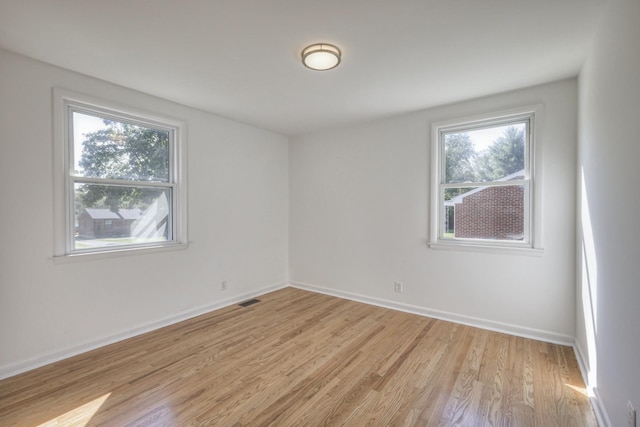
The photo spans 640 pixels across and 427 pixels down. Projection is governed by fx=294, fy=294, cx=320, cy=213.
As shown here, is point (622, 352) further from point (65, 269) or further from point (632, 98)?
point (65, 269)

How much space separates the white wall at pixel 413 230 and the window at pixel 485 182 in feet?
0.40

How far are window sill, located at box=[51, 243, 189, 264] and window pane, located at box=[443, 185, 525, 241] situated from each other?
3175mm

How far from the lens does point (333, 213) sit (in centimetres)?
442

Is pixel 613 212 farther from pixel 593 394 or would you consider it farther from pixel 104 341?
pixel 104 341

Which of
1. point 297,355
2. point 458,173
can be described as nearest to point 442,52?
point 458,173

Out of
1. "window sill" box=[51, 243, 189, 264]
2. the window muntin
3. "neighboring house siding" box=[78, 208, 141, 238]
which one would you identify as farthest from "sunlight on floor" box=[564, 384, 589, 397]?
"neighboring house siding" box=[78, 208, 141, 238]

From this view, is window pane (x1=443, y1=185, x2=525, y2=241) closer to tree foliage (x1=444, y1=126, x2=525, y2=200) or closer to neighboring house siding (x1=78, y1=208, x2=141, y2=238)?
tree foliage (x1=444, y1=126, x2=525, y2=200)

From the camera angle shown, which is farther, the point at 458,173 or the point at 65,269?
the point at 458,173

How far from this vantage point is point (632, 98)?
1.32m

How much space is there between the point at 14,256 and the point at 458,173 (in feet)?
13.9

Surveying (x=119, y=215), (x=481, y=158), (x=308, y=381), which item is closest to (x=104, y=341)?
(x=119, y=215)

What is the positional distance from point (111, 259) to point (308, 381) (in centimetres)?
220

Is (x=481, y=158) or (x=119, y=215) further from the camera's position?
(x=481, y=158)

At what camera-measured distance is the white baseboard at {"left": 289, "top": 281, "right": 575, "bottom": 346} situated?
2844 millimetres
